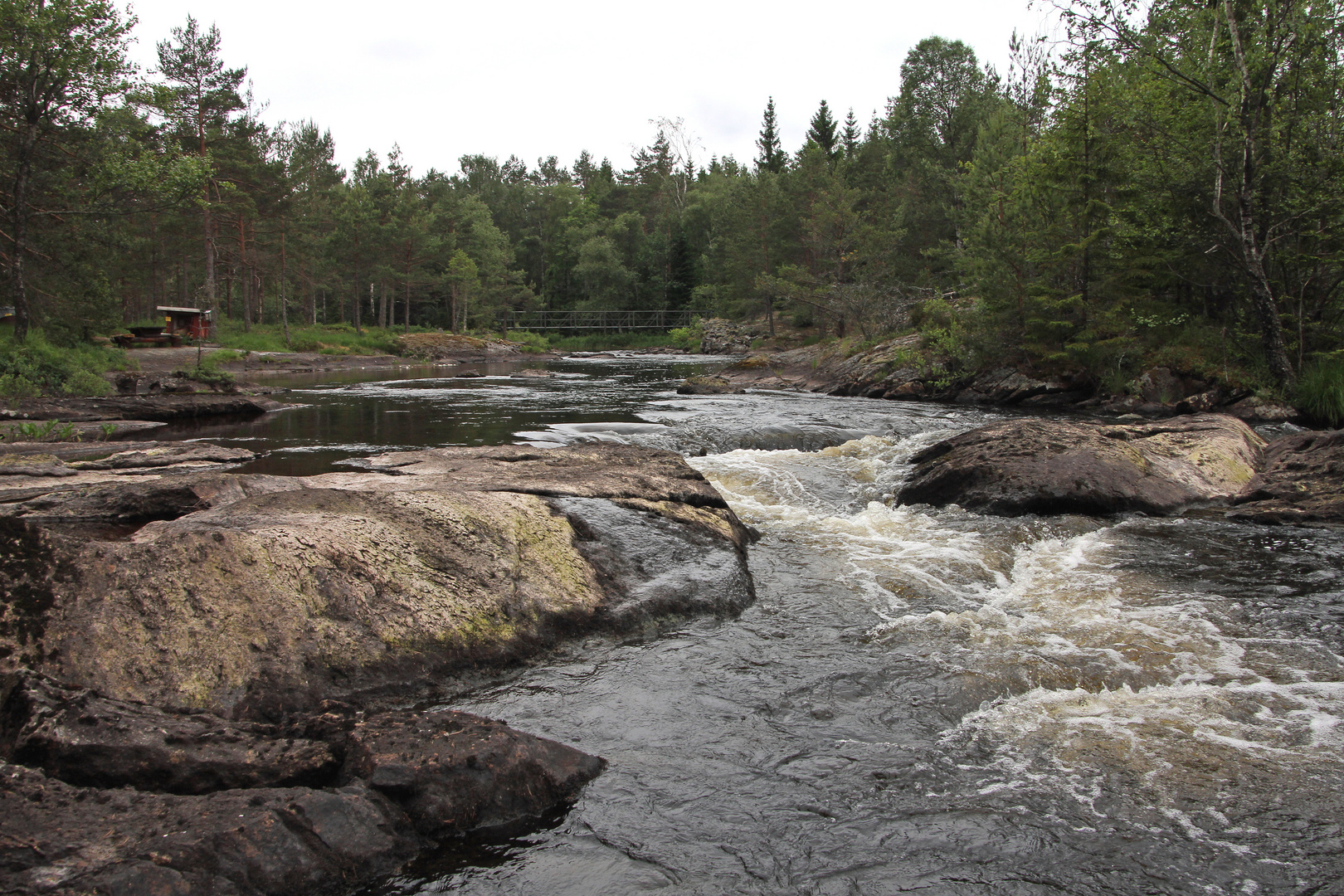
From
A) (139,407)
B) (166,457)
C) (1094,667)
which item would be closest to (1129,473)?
(1094,667)

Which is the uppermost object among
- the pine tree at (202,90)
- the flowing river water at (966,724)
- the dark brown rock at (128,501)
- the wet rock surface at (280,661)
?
the pine tree at (202,90)

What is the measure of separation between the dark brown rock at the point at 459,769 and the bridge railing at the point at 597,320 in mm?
74410

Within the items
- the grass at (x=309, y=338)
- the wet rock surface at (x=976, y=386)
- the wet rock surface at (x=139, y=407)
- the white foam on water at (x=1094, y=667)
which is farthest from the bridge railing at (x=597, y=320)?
the white foam on water at (x=1094, y=667)

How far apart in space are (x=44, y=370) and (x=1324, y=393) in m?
29.8

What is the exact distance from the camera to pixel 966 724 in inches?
176

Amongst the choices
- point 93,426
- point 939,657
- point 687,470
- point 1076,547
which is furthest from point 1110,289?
point 93,426

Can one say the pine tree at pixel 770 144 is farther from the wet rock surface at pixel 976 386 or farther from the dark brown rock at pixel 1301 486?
the dark brown rock at pixel 1301 486

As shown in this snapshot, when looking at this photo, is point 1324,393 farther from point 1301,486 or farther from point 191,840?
point 191,840

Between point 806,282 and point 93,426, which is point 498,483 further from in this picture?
point 806,282

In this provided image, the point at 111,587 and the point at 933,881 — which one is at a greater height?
the point at 111,587

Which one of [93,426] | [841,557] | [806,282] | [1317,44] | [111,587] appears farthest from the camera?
[806,282]

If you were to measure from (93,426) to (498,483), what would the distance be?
38.9ft

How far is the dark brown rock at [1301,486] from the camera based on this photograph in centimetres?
905

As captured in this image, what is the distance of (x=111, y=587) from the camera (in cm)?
403
